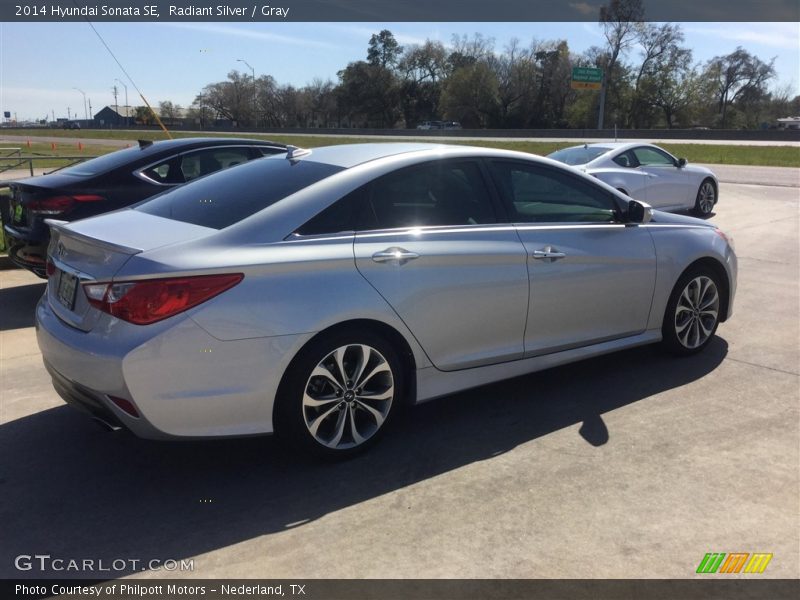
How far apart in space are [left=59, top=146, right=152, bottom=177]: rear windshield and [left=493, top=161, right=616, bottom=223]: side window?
4.25 m

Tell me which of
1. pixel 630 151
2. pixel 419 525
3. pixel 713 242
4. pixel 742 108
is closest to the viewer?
pixel 419 525

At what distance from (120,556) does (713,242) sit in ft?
14.9

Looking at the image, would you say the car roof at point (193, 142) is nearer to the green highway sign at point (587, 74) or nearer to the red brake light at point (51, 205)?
the red brake light at point (51, 205)

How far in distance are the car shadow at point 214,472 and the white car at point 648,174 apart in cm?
832

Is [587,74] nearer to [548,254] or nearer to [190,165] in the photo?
[190,165]

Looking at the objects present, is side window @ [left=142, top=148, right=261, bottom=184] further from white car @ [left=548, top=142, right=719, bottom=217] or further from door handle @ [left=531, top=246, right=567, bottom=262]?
white car @ [left=548, top=142, right=719, bottom=217]

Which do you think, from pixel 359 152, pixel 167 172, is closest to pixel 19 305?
pixel 167 172

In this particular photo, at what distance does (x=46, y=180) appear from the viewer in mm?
6711

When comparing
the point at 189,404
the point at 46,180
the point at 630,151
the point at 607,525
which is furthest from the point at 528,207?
the point at 630,151

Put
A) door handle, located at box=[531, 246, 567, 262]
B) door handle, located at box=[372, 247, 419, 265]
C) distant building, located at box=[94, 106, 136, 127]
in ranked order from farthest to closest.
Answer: distant building, located at box=[94, 106, 136, 127] → door handle, located at box=[531, 246, 567, 262] → door handle, located at box=[372, 247, 419, 265]

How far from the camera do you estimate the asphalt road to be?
9.64 feet

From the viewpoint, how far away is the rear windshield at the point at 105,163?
6805 mm

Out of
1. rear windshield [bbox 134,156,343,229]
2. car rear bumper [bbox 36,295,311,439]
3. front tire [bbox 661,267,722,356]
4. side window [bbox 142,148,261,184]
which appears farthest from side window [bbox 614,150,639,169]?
car rear bumper [bbox 36,295,311,439]
